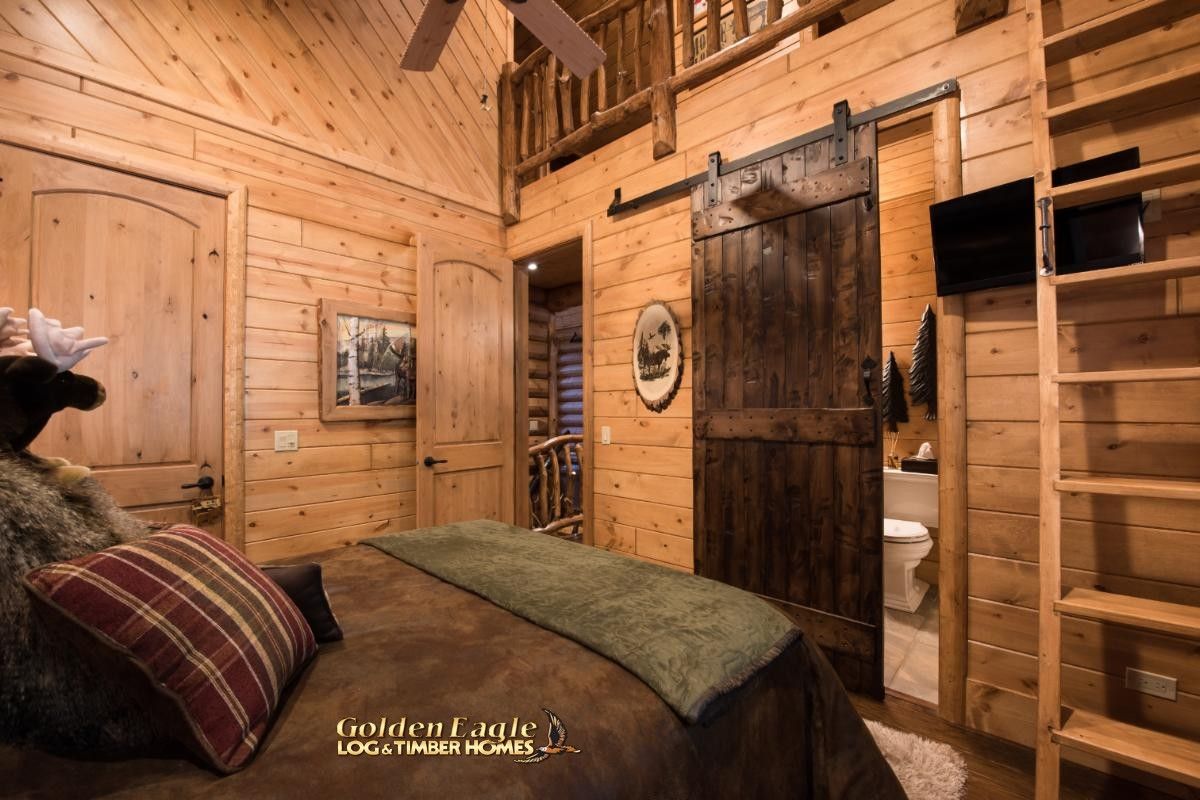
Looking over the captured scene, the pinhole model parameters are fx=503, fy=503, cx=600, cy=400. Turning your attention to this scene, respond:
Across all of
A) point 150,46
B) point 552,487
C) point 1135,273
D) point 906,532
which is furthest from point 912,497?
point 150,46

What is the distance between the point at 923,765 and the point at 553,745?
1605mm

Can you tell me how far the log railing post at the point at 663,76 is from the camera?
9.52ft

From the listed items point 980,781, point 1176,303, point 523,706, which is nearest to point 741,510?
point 980,781

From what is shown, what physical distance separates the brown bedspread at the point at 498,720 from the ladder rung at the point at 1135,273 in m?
1.34

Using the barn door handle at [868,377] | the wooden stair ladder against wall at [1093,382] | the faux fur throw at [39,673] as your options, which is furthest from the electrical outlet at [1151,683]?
the faux fur throw at [39,673]

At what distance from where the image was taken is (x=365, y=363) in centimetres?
315

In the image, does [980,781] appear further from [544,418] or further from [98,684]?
[544,418]

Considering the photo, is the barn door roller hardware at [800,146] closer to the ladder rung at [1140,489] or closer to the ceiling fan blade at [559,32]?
the ceiling fan blade at [559,32]

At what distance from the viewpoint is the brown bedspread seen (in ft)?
2.26

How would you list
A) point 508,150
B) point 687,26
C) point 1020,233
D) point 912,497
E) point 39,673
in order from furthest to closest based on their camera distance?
point 508,150
point 912,497
point 687,26
point 1020,233
point 39,673

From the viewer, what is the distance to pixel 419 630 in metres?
1.14

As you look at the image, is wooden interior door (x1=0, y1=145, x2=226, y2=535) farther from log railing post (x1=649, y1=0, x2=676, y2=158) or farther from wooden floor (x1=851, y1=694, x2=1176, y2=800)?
wooden floor (x1=851, y1=694, x2=1176, y2=800)

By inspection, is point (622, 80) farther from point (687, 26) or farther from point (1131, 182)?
point (1131, 182)

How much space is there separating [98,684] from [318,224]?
2.87 meters
